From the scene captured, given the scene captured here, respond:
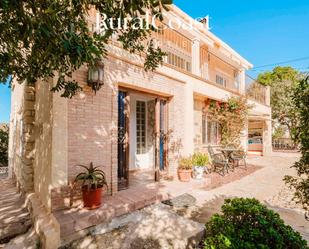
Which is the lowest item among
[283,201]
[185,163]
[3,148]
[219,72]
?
[283,201]

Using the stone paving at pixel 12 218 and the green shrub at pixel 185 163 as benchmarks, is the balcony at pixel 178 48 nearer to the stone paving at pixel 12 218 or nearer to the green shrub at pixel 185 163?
the green shrub at pixel 185 163

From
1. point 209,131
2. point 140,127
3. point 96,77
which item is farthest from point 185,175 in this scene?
point 209,131

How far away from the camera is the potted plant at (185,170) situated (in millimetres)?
7801

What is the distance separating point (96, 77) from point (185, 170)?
4.62m

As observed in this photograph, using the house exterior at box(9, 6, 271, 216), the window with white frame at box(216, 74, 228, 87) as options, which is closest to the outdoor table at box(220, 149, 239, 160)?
the house exterior at box(9, 6, 271, 216)

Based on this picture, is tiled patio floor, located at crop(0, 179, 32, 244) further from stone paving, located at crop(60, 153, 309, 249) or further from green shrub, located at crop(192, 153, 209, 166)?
green shrub, located at crop(192, 153, 209, 166)

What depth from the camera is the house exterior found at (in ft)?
16.3

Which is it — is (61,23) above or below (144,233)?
above

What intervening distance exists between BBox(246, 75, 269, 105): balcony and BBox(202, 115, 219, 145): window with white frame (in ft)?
14.8

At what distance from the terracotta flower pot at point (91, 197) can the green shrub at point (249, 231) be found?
276 centimetres

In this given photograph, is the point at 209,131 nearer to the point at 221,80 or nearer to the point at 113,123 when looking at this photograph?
the point at 221,80

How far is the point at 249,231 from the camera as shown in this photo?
9.70 ft

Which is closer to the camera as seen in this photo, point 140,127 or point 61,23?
point 61,23

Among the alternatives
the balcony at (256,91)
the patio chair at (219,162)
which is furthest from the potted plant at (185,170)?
the balcony at (256,91)
